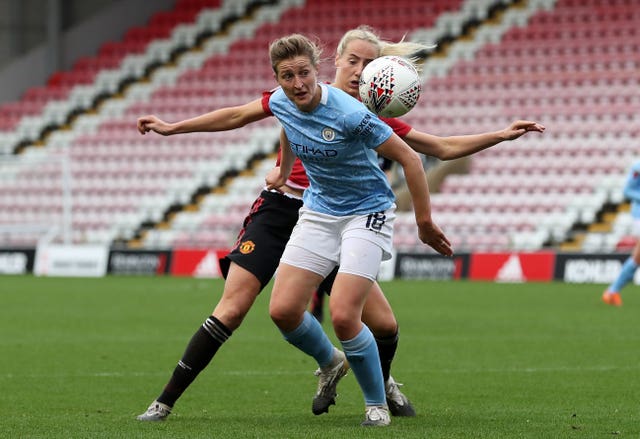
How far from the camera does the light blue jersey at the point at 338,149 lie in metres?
6.43

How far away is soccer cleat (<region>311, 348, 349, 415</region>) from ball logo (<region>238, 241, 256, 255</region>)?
0.75 metres

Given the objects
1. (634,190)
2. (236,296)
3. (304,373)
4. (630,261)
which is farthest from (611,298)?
(236,296)

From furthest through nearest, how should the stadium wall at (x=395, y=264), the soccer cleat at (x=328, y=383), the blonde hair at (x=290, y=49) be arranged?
1. the stadium wall at (x=395, y=264)
2. the soccer cleat at (x=328, y=383)
3. the blonde hair at (x=290, y=49)

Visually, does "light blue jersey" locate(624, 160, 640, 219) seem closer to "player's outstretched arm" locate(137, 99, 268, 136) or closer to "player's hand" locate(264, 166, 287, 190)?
"player's hand" locate(264, 166, 287, 190)

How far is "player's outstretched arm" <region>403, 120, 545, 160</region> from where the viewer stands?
22.2ft

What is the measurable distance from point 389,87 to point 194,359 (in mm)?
1757

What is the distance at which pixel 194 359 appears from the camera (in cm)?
679

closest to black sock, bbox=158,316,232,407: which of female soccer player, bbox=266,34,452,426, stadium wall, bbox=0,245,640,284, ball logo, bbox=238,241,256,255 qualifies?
female soccer player, bbox=266,34,452,426

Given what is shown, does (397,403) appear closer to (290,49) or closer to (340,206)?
(340,206)

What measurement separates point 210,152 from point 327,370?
23341 millimetres

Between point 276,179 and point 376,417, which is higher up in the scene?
point 276,179

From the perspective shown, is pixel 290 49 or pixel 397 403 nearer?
pixel 290 49

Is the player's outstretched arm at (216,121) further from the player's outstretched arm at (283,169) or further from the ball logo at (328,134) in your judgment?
the ball logo at (328,134)

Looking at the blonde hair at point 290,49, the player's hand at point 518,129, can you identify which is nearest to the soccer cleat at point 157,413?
the blonde hair at point 290,49
